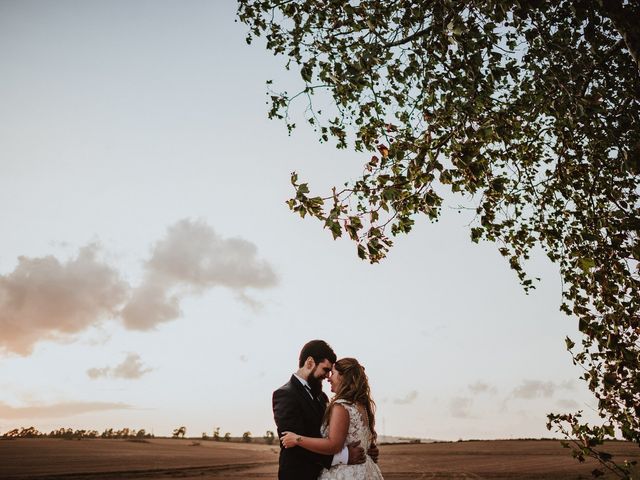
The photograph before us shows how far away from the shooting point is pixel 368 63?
616cm

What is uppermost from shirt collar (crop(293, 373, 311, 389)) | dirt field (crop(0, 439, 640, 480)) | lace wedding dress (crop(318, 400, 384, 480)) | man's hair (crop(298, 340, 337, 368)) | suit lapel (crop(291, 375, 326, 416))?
man's hair (crop(298, 340, 337, 368))

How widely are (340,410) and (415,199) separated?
298cm

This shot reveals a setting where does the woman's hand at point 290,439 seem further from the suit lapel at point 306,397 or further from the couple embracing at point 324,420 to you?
the suit lapel at point 306,397

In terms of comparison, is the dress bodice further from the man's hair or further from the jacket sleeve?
the man's hair

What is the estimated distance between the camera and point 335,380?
5.79 meters

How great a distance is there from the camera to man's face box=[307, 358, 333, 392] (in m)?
5.74

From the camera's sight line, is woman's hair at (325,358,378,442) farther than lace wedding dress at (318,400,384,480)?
Yes

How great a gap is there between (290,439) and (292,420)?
243 mm

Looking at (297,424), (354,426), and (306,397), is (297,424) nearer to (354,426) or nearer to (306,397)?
(306,397)

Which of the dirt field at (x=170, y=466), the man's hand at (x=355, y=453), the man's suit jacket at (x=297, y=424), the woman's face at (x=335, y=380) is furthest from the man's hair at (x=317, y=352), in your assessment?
the dirt field at (x=170, y=466)

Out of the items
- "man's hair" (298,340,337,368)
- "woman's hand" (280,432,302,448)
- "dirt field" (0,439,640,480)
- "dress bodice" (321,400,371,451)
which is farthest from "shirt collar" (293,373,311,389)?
"dirt field" (0,439,640,480)

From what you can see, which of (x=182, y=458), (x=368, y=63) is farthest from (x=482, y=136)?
(x=182, y=458)

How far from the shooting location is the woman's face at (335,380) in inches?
226

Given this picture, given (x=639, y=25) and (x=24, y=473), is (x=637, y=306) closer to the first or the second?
(x=639, y=25)
